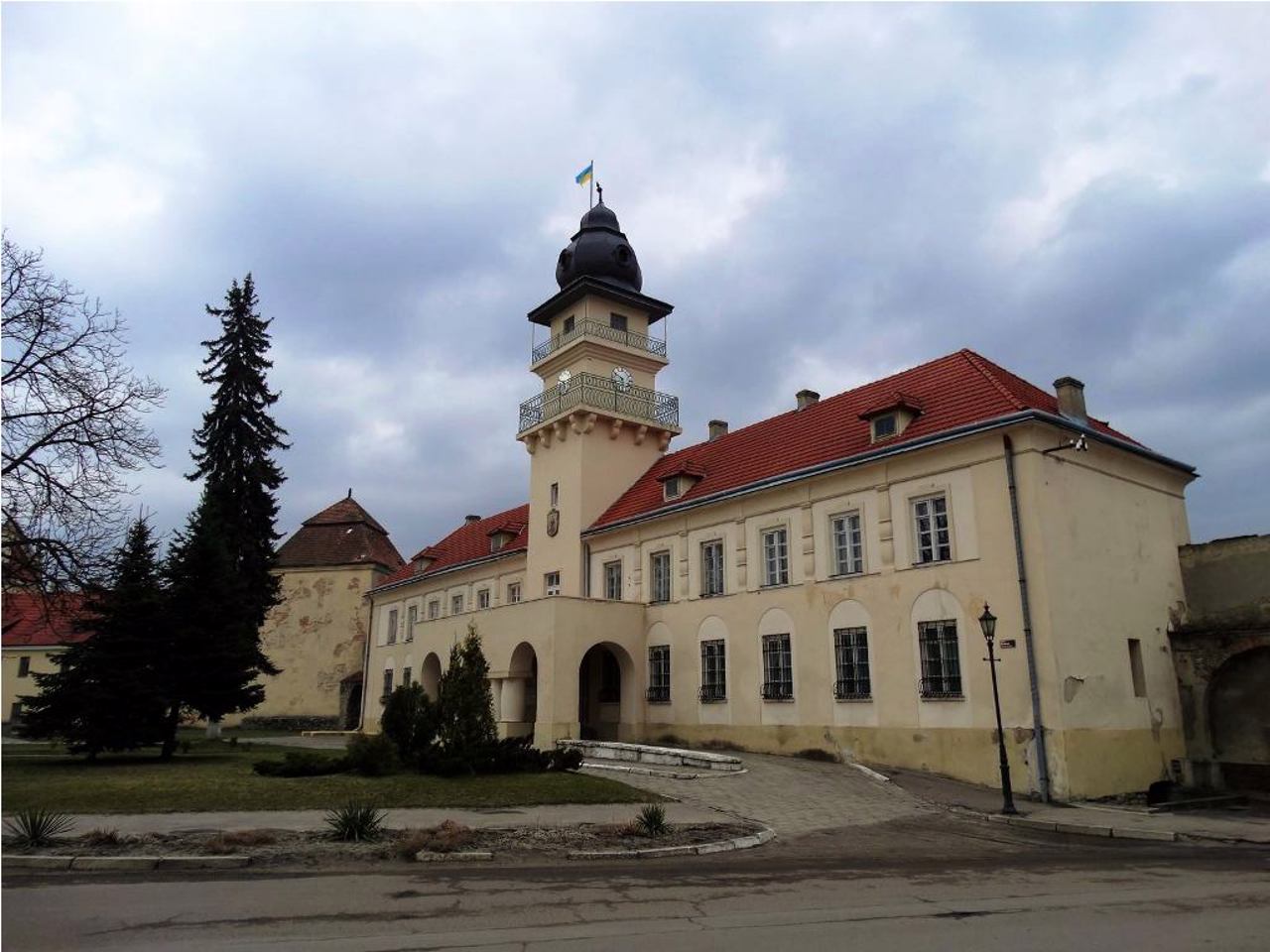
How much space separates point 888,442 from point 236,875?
56.5 ft

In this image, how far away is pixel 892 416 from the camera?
74.8ft

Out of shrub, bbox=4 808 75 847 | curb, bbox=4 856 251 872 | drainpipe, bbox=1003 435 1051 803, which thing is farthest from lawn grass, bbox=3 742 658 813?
drainpipe, bbox=1003 435 1051 803

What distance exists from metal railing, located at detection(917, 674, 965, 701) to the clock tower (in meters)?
14.3

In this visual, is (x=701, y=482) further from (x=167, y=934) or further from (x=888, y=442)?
(x=167, y=934)

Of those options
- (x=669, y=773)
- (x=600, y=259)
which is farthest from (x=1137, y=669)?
(x=600, y=259)

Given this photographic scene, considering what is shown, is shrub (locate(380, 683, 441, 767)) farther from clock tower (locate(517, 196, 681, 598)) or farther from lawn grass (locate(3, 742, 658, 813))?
clock tower (locate(517, 196, 681, 598))

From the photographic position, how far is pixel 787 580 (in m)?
24.5

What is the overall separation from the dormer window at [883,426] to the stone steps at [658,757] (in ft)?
28.1

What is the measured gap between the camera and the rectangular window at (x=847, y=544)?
22750 mm

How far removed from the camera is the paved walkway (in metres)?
14.9

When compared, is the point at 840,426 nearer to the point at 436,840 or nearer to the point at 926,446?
the point at 926,446

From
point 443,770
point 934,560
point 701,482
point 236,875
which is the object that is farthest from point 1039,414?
point 236,875

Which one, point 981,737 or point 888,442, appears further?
point 888,442

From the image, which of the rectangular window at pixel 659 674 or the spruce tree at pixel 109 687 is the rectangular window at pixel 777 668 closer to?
the rectangular window at pixel 659 674
